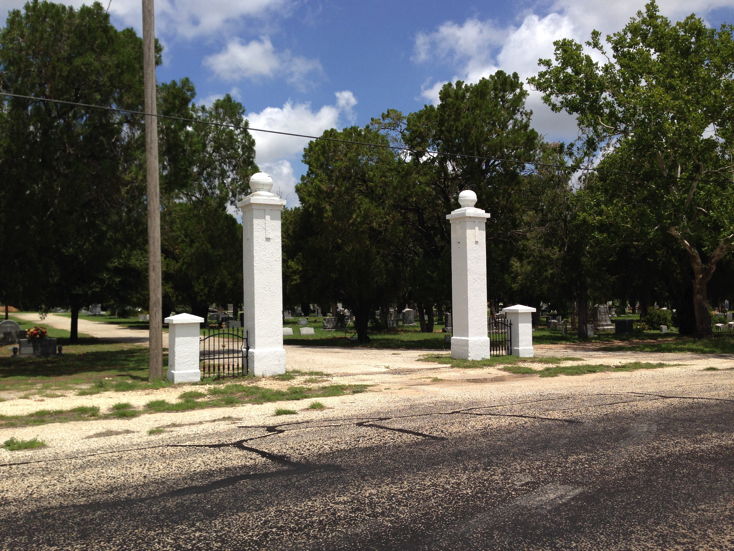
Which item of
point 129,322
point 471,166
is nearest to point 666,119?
point 471,166

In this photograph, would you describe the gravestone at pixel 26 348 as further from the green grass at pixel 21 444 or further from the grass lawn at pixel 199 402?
the green grass at pixel 21 444

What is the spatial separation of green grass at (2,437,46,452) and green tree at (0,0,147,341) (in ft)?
35.2

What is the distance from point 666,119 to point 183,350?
18384mm

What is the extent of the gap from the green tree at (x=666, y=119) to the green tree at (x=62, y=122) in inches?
656

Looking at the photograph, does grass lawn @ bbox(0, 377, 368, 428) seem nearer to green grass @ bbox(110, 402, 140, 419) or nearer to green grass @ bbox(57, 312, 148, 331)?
green grass @ bbox(110, 402, 140, 419)

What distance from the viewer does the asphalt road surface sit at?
14.0 ft

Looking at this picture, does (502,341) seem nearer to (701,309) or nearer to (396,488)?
(701,309)

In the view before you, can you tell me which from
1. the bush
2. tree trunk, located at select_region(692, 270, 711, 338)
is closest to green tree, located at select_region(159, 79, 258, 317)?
tree trunk, located at select_region(692, 270, 711, 338)

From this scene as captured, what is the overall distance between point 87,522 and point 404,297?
1168 inches

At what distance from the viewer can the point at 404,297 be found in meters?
34.0

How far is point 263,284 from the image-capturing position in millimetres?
14656

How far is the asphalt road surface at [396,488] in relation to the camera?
428 centimetres

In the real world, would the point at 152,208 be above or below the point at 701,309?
above

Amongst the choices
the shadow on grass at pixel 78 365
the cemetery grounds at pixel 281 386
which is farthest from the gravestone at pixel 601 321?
the shadow on grass at pixel 78 365
